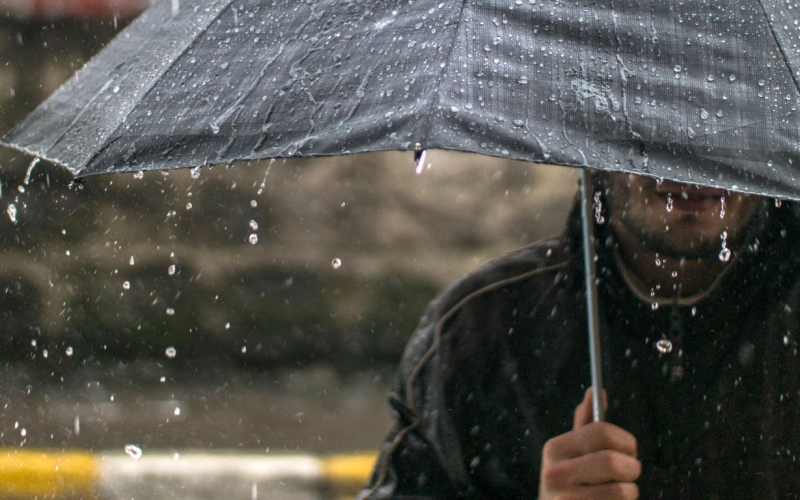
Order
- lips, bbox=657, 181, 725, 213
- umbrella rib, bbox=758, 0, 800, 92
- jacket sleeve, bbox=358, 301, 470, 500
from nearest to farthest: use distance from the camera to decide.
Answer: umbrella rib, bbox=758, 0, 800, 92 < lips, bbox=657, 181, 725, 213 < jacket sleeve, bbox=358, 301, 470, 500

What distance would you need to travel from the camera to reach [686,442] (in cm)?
207

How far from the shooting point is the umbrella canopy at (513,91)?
1186mm

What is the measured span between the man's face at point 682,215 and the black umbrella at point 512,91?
2.10 ft

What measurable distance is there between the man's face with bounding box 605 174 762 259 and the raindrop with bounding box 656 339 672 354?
23 cm

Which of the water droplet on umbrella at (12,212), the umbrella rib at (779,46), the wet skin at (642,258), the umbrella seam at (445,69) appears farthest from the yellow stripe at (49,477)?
the umbrella rib at (779,46)

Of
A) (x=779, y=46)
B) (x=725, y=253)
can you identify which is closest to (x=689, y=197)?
(x=725, y=253)

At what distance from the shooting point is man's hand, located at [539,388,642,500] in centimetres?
166

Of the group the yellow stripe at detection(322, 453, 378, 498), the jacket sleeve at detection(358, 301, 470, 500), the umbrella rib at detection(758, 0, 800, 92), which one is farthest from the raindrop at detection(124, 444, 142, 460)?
the umbrella rib at detection(758, 0, 800, 92)

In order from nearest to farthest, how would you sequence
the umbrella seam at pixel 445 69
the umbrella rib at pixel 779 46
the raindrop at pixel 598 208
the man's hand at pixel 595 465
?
the umbrella seam at pixel 445 69 → the umbrella rib at pixel 779 46 → the man's hand at pixel 595 465 → the raindrop at pixel 598 208

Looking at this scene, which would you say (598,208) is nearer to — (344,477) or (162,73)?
(162,73)

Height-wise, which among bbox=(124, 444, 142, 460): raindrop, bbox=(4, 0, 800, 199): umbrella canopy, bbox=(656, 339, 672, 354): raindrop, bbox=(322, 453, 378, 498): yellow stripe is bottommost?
bbox=(322, 453, 378, 498): yellow stripe

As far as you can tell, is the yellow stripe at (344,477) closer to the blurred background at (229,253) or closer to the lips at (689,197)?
the blurred background at (229,253)

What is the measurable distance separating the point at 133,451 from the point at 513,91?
374cm

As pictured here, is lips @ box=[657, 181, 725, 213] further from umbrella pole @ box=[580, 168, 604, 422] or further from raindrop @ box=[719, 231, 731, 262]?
umbrella pole @ box=[580, 168, 604, 422]
